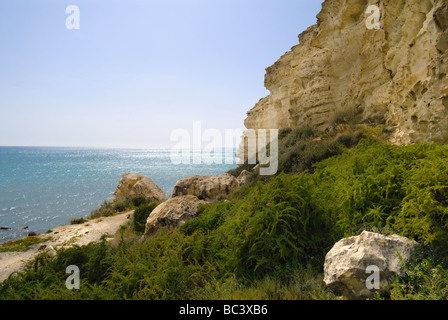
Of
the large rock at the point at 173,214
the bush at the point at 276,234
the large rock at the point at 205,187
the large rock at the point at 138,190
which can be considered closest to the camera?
the bush at the point at 276,234

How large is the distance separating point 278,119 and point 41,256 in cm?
1951

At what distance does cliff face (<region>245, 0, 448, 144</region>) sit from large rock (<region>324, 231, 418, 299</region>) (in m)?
4.39

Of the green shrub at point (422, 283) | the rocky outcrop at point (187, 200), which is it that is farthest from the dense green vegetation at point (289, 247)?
the rocky outcrop at point (187, 200)

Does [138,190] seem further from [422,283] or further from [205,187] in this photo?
[422,283]

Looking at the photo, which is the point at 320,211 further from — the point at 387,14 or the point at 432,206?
the point at 387,14

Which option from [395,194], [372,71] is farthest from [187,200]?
[372,71]

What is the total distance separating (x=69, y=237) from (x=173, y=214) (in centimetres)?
829

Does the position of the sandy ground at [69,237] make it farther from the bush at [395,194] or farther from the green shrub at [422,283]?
the green shrub at [422,283]

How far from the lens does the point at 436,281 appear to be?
7.89ft

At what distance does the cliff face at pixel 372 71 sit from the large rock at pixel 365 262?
173 inches

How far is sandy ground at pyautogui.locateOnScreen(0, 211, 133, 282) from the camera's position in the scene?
8.73 meters

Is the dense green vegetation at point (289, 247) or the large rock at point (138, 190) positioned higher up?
the dense green vegetation at point (289, 247)

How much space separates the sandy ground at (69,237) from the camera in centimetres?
873

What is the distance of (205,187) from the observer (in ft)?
33.1
